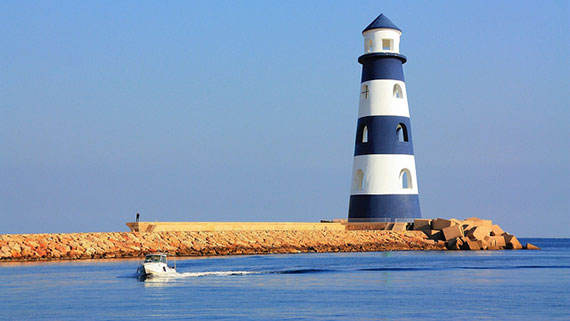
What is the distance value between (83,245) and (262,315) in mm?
20912

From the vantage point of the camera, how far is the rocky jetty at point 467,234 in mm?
44219

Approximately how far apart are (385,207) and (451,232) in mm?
5001

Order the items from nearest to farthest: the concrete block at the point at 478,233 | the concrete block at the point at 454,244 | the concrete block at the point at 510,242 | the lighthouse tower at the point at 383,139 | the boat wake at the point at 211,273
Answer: the boat wake at the point at 211,273 → the lighthouse tower at the point at 383,139 → the concrete block at the point at 454,244 → the concrete block at the point at 478,233 → the concrete block at the point at 510,242

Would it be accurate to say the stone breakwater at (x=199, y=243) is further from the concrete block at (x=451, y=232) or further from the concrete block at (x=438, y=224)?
the concrete block at (x=438, y=224)

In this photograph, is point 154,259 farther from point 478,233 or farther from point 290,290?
point 478,233

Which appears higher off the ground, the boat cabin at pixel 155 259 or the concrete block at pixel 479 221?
the concrete block at pixel 479 221

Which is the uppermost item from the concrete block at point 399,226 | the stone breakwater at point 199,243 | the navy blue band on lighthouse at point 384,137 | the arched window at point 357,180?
the navy blue band on lighthouse at point 384,137

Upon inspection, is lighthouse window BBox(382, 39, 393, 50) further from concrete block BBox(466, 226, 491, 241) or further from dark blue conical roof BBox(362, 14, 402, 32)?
concrete block BBox(466, 226, 491, 241)

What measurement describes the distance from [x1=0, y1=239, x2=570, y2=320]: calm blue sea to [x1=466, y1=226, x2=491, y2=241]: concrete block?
1044 centimetres

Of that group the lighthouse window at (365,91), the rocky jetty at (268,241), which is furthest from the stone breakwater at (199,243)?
the lighthouse window at (365,91)

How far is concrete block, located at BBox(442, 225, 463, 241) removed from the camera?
44.3 m

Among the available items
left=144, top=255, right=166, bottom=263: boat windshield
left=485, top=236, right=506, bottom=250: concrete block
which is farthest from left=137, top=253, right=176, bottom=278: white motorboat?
left=485, top=236, right=506, bottom=250: concrete block

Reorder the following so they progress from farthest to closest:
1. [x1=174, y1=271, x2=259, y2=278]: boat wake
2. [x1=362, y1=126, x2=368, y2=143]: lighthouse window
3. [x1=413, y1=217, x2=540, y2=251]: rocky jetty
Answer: [x1=413, y1=217, x2=540, y2=251]: rocky jetty
[x1=362, y1=126, x2=368, y2=143]: lighthouse window
[x1=174, y1=271, x2=259, y2=278]: boat wake

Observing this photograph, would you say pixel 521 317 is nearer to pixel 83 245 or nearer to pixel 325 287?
pixel 325 287
